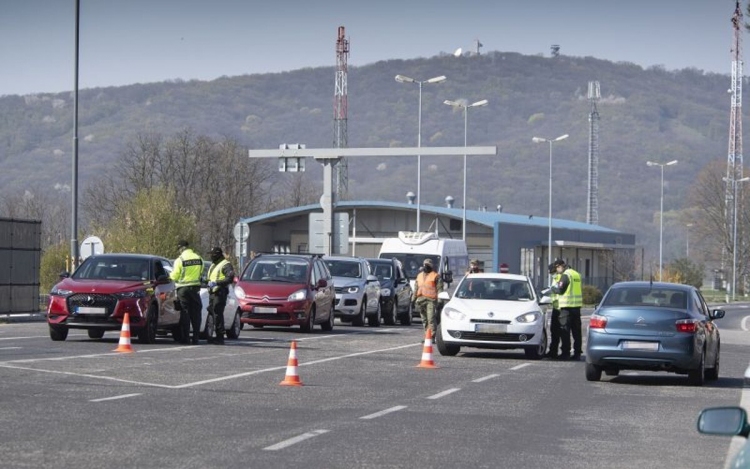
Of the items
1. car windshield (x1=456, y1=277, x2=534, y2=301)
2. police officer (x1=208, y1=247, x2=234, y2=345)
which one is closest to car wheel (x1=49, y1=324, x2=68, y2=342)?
police officer (x1=208, y1=247, x2=234, y2=345)

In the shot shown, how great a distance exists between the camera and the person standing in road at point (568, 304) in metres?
28.1

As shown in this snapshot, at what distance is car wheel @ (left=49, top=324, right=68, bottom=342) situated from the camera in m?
27.8

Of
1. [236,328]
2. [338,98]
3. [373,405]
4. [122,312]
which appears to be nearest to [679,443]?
[373,405]

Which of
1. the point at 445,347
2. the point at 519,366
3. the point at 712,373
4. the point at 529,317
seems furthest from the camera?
the point at 445,347

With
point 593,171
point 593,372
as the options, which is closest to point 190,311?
point 593,372

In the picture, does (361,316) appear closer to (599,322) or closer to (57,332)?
(57,332)

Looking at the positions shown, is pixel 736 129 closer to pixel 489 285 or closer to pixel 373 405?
pixel 489 285

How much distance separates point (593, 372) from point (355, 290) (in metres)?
20.1

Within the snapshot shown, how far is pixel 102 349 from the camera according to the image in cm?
2534

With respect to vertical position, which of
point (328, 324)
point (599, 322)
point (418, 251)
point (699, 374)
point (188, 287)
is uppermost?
point (418, 251)

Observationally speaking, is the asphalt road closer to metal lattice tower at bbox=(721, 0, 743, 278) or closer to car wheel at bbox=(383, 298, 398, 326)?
car wheel at bbox=(383, 298, 398, 326)

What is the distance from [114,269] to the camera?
2898 cm

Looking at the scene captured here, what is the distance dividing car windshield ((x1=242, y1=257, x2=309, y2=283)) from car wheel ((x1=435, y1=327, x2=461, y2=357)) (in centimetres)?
828

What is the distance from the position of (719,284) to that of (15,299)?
414ft
